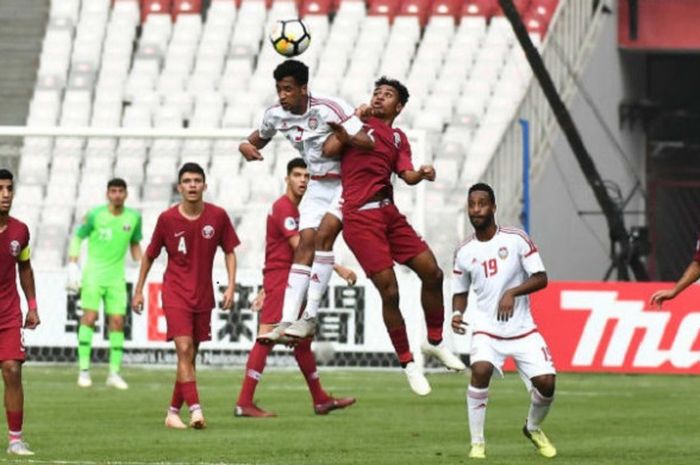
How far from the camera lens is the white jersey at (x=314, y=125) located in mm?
13500

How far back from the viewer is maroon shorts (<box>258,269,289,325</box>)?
17.1 m

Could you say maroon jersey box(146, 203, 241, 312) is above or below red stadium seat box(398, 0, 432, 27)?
below

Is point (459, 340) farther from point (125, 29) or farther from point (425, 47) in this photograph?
point (125, 29)

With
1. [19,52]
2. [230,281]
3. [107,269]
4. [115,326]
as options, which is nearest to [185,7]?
[19,52]

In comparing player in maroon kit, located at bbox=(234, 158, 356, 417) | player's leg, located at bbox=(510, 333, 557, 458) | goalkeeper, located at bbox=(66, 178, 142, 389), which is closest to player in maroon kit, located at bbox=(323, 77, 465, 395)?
player's leg, located at bbox=(510, 333, 557, 458)

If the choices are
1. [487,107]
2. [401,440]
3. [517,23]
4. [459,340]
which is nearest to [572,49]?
[487,107]

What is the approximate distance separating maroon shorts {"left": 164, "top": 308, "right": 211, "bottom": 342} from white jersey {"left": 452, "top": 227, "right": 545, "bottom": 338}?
3328 millimetres

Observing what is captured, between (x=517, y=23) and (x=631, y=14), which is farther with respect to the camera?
(x=631, y=14)

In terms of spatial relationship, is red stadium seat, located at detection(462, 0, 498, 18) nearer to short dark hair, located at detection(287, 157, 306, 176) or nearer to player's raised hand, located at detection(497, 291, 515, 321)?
short dark hair, located at detection(287, 157, 306, 176)

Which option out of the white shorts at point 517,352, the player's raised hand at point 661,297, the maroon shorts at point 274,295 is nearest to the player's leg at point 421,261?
the white shorts at point 517,352

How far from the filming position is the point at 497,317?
13.3 meters

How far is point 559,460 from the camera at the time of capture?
13.1m

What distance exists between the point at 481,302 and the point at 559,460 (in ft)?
3.97

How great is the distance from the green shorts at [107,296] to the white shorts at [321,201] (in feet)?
24.6
